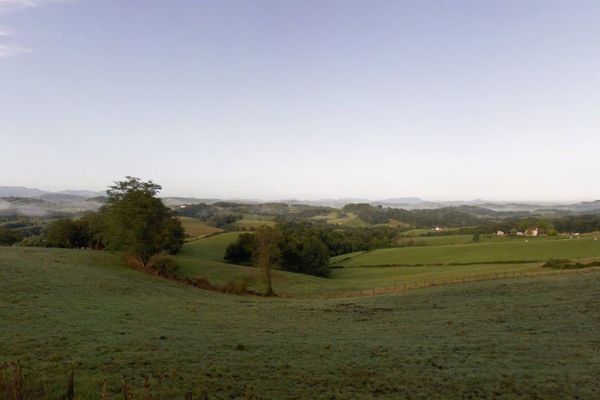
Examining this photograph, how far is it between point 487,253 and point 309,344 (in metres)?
75.7

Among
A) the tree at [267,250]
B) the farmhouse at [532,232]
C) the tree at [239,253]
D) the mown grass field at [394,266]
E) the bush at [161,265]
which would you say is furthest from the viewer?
the farmhouse at [532,232]

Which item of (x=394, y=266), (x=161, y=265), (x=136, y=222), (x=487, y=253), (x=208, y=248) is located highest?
(x=136, y=222)

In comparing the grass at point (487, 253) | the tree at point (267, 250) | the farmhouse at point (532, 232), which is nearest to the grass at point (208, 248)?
Result: the grass at point (487, 253)

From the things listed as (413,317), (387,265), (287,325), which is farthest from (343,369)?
(387,265)

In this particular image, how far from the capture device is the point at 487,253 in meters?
83.6

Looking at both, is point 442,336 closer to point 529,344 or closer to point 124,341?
point 529,344

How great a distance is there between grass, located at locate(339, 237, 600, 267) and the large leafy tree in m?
47.8

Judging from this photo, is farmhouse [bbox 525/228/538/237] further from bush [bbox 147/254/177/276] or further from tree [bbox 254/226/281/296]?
bush [bbox 147/254/177/276]

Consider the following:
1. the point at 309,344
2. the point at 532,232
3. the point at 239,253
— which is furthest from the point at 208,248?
the point at 532,232

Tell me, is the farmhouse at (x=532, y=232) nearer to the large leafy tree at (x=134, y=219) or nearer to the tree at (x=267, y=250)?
the tree at (x=267, y=250)

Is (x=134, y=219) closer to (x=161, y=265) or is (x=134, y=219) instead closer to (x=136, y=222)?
(x=136, y=222)

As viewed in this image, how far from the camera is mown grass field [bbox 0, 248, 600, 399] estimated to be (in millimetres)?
12258

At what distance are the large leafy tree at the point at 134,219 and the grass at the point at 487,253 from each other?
4782 centimetres

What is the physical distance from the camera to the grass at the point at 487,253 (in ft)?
246
